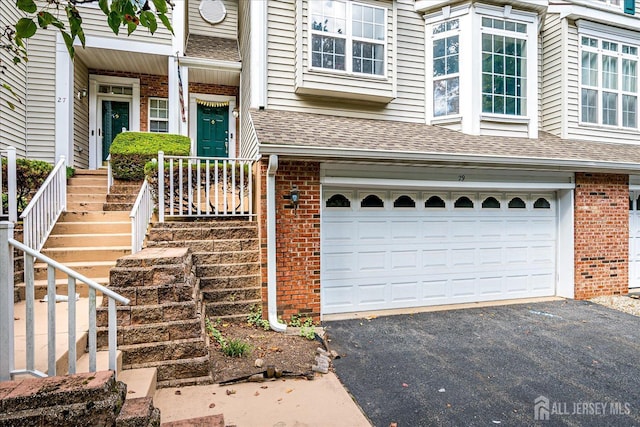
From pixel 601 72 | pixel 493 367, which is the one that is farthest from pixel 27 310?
pixel 601 72

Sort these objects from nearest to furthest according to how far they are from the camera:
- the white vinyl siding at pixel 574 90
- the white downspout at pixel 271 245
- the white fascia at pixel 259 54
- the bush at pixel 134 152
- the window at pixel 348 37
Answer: the white downspout at pixel 271 245, the white fascia at pixel 259 54, the window at pixel 348 37, the bush at pixel 134 152, the white vinyl siding at pixel 574 90

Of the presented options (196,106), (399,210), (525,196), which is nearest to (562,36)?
(525,196)

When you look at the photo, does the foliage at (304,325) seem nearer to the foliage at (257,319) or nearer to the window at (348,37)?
the foliage at (257,319)

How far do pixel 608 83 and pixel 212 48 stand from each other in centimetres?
946

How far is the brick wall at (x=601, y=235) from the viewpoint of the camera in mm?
6723

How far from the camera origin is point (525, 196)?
6805mm

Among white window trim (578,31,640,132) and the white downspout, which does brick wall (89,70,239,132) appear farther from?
white window trim (578,31,640,132)

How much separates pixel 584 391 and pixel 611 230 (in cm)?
494

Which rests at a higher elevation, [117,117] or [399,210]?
[117,117]

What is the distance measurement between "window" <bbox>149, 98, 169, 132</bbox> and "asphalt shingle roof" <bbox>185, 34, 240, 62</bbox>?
4.93 ft

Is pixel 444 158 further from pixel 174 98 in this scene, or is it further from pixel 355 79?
pixel 174 98

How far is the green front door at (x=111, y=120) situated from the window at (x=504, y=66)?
8504 millimetres

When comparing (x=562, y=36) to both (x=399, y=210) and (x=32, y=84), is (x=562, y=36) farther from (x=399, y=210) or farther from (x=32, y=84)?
(x=32, y=84)

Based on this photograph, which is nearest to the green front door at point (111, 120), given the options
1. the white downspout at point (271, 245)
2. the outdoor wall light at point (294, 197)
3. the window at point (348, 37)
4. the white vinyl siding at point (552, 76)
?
the window at point (348, 37)
